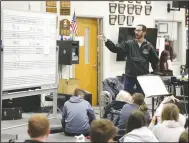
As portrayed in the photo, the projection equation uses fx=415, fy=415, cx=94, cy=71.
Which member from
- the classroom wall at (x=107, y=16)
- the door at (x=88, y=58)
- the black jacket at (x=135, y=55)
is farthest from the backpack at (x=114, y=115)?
the door at (x=88, y=58)

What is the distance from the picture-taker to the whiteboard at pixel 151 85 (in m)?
6.15

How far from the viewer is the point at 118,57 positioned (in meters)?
10.6

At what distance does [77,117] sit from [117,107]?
0.64 meters

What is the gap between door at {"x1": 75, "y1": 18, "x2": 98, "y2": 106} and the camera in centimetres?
1005

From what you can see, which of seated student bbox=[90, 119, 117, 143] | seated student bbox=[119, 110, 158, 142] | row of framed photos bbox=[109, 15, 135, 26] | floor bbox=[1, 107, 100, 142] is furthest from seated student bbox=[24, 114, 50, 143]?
row of framed photos bbox=[109, 15, 135, 26]

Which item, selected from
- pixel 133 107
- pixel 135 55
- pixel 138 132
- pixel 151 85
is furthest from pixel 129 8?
pixel 138 132

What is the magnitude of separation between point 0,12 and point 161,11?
22.6 feet

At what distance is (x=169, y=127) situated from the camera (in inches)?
169

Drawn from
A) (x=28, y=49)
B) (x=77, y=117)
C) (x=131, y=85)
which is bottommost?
(x=77, y=117)

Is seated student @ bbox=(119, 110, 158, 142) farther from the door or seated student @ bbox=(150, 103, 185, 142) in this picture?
the door

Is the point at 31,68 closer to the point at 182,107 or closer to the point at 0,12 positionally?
the point at 0,12

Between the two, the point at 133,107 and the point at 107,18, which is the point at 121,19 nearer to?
the point at 107,18

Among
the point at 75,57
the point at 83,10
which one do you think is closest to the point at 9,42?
the point at 75,57

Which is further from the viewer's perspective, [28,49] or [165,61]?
[165,61]
